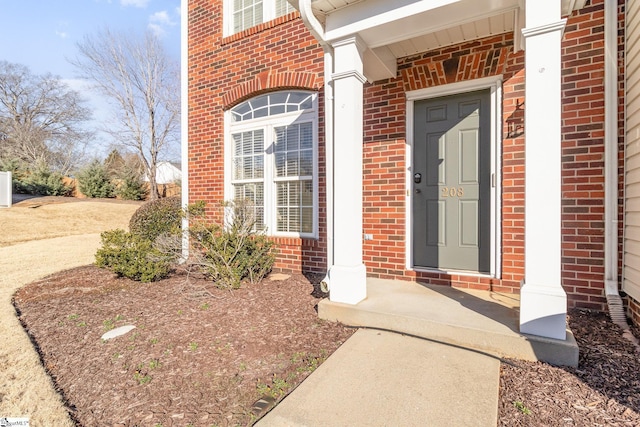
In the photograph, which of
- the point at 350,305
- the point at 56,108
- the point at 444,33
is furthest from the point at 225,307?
the point at 56,108

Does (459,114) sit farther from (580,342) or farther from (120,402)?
(120,402)

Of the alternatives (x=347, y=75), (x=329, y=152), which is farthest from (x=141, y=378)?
(x=347, y=75)

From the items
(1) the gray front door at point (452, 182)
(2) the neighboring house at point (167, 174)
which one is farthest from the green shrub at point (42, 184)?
(1) the gray front door at point (452, 182)

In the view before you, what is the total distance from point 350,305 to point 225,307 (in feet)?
4.12

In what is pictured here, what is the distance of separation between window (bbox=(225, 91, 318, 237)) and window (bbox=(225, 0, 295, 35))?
116 centimetres

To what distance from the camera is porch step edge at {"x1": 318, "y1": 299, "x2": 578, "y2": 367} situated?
2.13 meters

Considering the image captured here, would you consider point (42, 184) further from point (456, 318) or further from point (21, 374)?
point (456, 318)

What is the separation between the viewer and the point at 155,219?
636cm

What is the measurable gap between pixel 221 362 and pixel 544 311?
2.12 m

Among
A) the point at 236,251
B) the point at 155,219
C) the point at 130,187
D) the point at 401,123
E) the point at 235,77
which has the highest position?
the point at 235,77

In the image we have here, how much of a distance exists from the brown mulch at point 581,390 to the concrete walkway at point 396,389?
98 mm

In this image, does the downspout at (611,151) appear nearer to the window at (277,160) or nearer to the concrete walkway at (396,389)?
the concrete walkway at (396,389)

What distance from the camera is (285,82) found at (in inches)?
180

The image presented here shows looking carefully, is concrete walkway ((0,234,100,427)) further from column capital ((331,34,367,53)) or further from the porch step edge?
column capital ((331,34,367,53))
